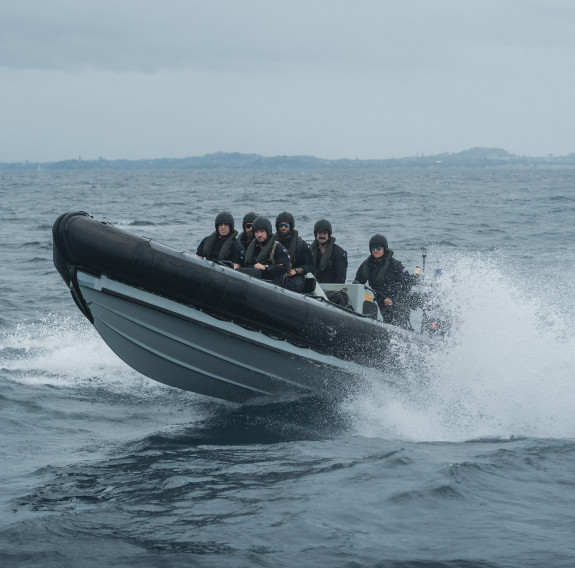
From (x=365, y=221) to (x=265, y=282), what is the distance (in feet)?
61.6

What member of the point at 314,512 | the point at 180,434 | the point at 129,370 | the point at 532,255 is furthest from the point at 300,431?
the point at 532,255

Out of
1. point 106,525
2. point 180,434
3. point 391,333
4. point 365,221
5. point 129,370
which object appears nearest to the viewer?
point 106,525

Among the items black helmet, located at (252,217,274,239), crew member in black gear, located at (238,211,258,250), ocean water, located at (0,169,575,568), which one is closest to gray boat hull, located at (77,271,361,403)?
ocean water, located at (0,169,575,568)

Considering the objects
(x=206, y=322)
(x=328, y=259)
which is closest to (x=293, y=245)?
(x=328, y=259)

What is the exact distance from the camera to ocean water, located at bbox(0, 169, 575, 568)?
4645 mm

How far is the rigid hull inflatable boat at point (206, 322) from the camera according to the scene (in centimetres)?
698

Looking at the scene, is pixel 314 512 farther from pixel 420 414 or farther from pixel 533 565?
pixel 420 414

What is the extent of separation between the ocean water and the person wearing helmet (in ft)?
3.99

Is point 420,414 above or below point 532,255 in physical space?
below

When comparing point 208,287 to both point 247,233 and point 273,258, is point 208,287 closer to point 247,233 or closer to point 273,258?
point 273,258

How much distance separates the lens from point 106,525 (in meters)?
4.97

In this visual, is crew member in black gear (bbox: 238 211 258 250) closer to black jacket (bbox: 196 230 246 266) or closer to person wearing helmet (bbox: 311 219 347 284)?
black jacket (bbox: 196 230 246 266)

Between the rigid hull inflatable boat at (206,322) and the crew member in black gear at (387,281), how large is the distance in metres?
0.63

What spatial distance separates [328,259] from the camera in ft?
29.2
